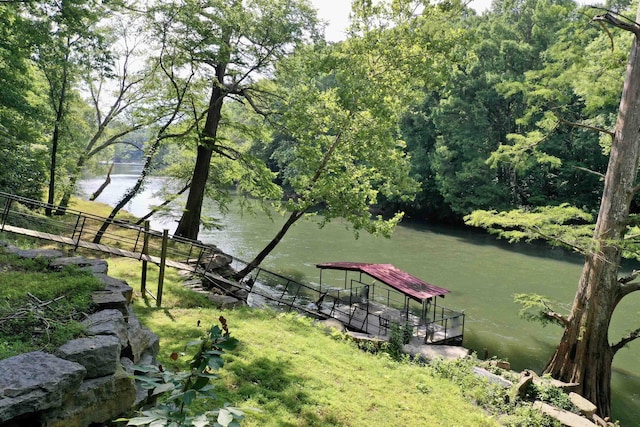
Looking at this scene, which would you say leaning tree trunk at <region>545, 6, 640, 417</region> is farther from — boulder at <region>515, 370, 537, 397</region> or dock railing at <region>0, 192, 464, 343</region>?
dock railing at <region>0, 192, 464, 343</region>

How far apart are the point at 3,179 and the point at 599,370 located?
60.4ft

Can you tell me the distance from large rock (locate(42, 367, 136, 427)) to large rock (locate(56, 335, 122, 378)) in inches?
2.6

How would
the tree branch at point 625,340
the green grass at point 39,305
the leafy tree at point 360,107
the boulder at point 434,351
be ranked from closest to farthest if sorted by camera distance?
the green grass at point 39,305
the tree branch at point 625,340
the boulder at point 434,351
the leafy tree at point 360,107

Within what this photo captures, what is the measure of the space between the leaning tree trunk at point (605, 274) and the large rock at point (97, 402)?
30.5 feet

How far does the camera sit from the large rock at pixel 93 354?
3334 mm

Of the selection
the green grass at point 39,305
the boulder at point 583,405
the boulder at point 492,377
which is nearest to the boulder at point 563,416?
the boulder at point 583,405

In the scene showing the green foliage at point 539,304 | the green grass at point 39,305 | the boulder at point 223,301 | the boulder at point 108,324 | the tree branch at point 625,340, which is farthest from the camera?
the boulder at point 223,301

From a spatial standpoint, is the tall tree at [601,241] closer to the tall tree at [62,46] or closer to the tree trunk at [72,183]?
the tall tree at [62,46]

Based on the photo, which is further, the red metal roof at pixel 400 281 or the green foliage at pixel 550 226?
the red metal roof at pixel 400 281

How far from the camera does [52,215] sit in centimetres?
1805

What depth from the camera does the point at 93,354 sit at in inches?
133

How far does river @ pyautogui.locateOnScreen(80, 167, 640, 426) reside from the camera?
13.4m

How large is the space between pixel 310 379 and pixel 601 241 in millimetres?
6783

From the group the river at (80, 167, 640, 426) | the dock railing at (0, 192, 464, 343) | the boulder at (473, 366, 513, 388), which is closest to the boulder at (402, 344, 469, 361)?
the dock railing at (0, 192, 464, 343)
